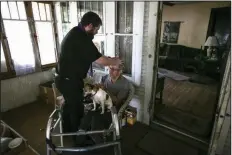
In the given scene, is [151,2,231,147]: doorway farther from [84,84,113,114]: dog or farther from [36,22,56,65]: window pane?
[36,22,56,65]: window pane

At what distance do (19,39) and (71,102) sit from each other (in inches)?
57.9

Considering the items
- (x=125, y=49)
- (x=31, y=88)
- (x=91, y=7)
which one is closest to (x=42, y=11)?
(x=91, y=7)

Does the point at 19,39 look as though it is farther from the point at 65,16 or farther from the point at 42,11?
the point at 65,16

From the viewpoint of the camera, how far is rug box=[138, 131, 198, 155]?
6.61 feet

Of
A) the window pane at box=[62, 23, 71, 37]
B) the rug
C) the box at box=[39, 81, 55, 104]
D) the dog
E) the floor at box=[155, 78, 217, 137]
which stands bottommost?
the rug

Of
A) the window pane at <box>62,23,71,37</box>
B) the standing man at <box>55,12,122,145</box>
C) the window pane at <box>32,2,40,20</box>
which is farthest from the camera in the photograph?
the window pane at <box>62,23,71,37</box>

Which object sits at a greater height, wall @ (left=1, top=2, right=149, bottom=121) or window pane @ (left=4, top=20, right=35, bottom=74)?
window pane @ (left=4, top=20, right=35, bottom=74)

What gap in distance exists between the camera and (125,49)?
2.52 metres

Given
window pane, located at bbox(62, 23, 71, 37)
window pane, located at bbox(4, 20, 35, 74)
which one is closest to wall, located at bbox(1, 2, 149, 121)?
window pane, located at bbox(4, 20, 35, 74)

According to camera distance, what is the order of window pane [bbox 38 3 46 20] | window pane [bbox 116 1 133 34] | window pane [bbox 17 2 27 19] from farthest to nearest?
window pane [bbox 38 3 46 20] < window pane [bbox 17 2 27 19] < window pane [bbox 116 1 133 34]

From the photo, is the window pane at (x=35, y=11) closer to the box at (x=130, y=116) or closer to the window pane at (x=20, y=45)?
the window pane at (x=20, y=45)

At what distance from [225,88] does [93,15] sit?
1.31 meters

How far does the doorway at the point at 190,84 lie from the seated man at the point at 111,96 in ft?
2.56

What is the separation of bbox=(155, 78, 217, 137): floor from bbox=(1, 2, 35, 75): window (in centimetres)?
240
